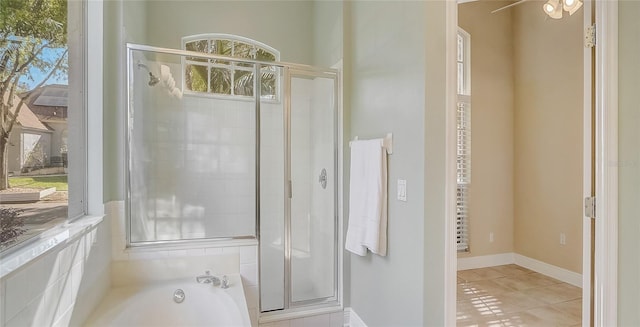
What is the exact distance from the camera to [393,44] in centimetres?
194

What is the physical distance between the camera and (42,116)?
4.70 feet

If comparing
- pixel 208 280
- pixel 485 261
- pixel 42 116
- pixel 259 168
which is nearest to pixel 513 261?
pixel 485 261

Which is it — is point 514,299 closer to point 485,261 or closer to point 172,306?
point 485,261

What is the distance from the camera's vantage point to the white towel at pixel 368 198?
1.99 metres

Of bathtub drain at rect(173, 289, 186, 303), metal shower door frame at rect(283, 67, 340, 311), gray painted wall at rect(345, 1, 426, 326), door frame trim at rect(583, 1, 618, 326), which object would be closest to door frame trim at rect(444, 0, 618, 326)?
door frame trim at rect(583, 1, 618, 326)

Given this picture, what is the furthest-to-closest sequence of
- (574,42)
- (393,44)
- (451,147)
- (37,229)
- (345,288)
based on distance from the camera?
1. (574,42)
2. (345,288)
3. (393,44)
4. (451,147)
5. (37,229)

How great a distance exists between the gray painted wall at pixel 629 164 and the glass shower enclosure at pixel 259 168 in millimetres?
1712

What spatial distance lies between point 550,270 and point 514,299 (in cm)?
92

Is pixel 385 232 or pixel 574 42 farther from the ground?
pixel 574 42

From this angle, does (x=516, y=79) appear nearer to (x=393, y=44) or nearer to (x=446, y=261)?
(x=393, y=44)

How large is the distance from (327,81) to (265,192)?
3.63 ft

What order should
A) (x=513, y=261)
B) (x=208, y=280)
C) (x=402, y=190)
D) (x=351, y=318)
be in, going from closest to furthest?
(x=402, y=190)
(x=208, y=280)
(x=351, y=318)
(x=513, y=261)

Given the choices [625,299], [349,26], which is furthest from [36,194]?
[625,299]

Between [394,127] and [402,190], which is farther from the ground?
[394,127]
